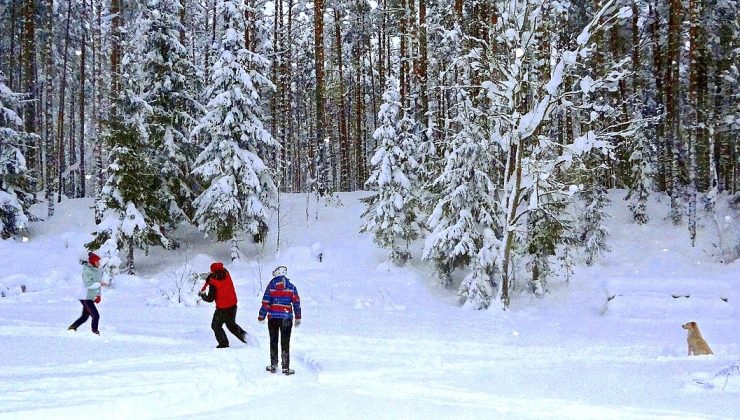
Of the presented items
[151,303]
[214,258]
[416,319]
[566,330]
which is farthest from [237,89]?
[566,330]

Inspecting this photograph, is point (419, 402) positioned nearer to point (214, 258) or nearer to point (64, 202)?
point (214, 258)

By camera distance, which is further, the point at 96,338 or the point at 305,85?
the point at 305,85

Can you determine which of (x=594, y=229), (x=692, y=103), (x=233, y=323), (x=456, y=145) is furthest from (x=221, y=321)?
(x=692, y=103)

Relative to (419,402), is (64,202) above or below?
above

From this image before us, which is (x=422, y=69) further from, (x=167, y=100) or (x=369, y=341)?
(x=369, y=341)

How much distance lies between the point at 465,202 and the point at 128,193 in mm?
11794

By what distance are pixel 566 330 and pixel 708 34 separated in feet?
60.5

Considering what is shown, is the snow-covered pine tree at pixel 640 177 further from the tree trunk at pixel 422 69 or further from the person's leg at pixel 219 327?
the person's leg at pixel 219 327

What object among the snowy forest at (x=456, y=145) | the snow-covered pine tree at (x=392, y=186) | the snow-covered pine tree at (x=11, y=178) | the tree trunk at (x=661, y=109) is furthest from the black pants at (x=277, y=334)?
the tree trunk at (x=661, y=109)

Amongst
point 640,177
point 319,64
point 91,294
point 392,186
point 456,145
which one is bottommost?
point 91,294

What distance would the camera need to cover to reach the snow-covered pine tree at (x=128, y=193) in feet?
64.6

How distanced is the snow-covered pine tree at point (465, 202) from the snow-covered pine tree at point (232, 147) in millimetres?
6915

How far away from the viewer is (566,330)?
14.8 meters

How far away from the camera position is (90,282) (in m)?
11.8
